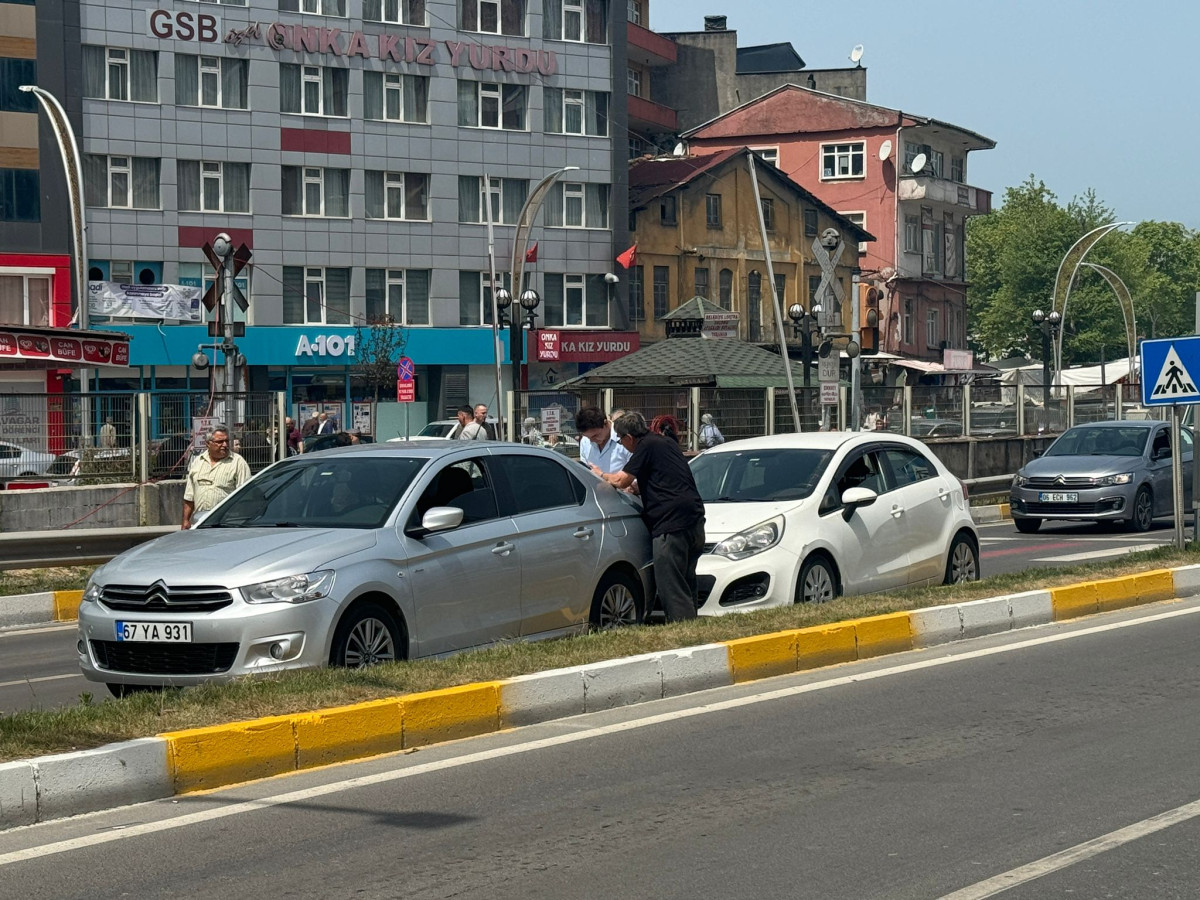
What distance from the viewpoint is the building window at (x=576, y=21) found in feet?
192

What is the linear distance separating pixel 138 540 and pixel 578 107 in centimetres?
4247

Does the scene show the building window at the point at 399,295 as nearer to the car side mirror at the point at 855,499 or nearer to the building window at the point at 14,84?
the building window at the point at 14,84

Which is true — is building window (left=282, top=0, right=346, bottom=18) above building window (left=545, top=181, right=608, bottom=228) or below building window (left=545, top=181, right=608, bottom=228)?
above

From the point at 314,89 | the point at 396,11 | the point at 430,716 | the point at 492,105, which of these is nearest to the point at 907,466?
the point at 430,716

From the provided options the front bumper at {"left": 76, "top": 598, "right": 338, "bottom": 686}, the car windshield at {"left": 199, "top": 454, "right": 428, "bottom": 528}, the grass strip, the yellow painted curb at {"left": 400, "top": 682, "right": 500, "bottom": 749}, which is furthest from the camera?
the car windshield at {"left": 199, "top": 454, "right": 428, "bottom": 528}

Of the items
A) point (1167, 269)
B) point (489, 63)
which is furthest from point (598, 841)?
point (1167, 269)

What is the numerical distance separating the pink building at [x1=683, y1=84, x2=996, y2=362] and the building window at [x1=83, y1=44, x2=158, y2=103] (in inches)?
1142

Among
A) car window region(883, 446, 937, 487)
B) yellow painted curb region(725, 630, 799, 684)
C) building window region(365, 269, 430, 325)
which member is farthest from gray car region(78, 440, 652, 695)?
building window region(365, 269, 430, 325)

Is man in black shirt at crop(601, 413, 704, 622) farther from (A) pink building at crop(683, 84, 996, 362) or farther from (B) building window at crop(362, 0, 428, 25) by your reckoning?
(A) pink building at crop(683, 84, 996, 362)

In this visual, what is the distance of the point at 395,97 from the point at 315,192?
4417 mm

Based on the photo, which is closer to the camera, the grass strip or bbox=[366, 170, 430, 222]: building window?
the grass strip

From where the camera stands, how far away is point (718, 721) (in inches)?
358

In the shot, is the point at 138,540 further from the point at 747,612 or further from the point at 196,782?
the point at 196,782

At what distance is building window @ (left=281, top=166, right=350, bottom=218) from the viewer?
5300cm
